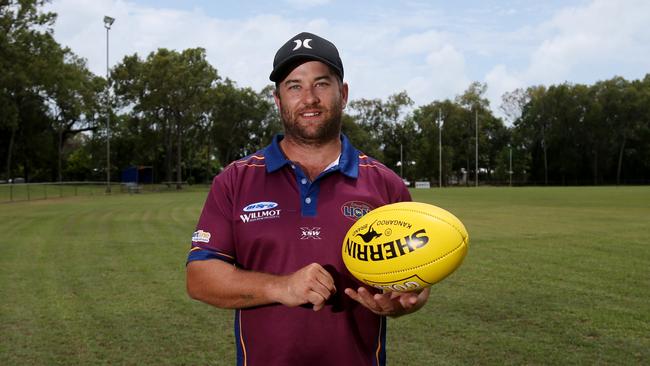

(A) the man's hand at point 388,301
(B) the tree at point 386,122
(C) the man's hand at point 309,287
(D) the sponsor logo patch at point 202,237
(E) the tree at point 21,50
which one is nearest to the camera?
(C) the man's hand at point 309,287

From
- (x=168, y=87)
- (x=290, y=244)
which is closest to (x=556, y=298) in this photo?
(x=290, y=244)

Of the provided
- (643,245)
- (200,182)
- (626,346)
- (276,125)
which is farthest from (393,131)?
(626,346)

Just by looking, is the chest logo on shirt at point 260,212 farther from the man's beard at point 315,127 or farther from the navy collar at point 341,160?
the man's beard at point 315,127

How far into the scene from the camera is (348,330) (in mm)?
2600

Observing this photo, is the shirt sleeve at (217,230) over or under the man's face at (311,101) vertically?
under

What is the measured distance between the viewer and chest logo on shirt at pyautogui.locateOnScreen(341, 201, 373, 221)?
2.69 m

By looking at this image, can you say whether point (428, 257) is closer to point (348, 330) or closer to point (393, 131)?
point (348, 330)

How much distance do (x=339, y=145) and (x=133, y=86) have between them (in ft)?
201

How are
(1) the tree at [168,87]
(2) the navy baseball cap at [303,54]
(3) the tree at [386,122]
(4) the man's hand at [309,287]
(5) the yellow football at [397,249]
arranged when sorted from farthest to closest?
(3) the tree at [386,122], (1) the tree at [168,87], (2) the navy baseball cap at [303,54], (5) the yellow football at [397,249], (4) the man's hand at [309,287]

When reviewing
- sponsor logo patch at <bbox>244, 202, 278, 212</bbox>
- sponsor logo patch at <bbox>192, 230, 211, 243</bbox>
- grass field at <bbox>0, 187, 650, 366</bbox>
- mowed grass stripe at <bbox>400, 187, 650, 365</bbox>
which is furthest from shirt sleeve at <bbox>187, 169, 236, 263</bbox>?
mowed grass stripe at <bbox>400, 187, 650, 365</bbox>

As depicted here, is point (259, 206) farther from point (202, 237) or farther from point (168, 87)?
point (168, 87)

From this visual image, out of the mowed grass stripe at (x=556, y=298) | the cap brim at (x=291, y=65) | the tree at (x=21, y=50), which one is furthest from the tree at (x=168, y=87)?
the cap brim at (x=291, y=65)

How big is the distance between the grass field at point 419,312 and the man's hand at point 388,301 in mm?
3140

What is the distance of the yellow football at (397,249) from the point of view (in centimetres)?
253
